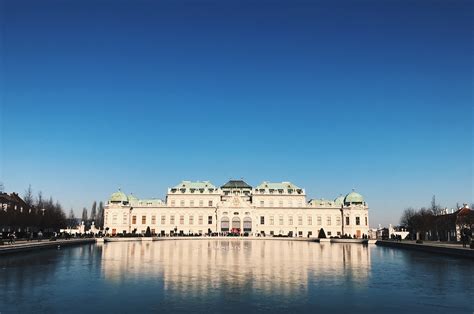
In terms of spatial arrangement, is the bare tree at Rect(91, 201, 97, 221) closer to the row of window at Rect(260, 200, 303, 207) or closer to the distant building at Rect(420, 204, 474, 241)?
the row of window at Rect(260, 200, 303, 207)

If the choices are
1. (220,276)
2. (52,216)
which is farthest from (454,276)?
(52,216)

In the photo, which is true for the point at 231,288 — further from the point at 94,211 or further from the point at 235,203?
the point at 94,211

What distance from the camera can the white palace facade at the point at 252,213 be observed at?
118 metres

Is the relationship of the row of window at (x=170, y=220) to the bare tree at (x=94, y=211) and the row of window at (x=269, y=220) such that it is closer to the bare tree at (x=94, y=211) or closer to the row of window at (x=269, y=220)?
the row of window at (x=269, y=220)

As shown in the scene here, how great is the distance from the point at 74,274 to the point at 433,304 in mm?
22086

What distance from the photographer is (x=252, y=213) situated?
116 meters

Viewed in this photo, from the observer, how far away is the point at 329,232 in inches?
4673

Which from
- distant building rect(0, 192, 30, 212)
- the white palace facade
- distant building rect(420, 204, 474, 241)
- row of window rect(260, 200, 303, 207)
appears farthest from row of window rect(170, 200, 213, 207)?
distant building rect(420, 204, 474, 241)

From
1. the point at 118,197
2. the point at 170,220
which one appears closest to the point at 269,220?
the point at 170,220

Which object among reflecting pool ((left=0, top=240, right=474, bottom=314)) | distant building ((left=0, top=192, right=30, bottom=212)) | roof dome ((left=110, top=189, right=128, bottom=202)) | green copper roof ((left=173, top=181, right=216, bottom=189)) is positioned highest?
green copper roof ((left=173, top=181, right=216, bottom=189))

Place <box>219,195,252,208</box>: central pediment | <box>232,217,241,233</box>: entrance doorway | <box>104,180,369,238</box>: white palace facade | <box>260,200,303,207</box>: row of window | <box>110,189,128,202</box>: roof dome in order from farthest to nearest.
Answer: <box>110,189,128,202</box>: roof dome, <box>260,200,303,207</box>: row of window, <box>104,180,369,238</box>: white palace facade, <box>219,195,252,208</box>: central pediment, <box>232,217,241,233</box>: entrance doorway

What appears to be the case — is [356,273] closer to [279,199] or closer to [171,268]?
[171,268]

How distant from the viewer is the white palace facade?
11762 centimetres

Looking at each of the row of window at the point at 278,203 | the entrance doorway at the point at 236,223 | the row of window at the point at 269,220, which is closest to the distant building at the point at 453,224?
the row of window at the point at 269,220
